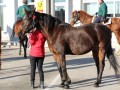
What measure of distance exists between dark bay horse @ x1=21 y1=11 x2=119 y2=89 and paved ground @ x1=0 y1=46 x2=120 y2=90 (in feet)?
1.44

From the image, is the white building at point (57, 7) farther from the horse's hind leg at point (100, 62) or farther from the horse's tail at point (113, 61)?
the horse's hind leg at point (100, 62)

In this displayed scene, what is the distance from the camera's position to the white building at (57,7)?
20344 millimetres

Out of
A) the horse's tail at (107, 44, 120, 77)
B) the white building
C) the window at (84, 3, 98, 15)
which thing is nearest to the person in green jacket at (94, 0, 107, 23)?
the white building

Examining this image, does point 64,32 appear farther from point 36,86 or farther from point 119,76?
point 119,76

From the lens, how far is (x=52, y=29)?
9062 millimetres

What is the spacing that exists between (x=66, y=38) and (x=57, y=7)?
1330cm

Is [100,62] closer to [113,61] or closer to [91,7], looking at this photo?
[113,61]

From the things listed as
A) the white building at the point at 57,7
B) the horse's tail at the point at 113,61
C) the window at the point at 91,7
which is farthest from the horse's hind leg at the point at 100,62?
the window at the point at 91,7

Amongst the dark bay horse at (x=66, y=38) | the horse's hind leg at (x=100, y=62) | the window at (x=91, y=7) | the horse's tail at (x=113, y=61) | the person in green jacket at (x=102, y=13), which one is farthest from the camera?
the window at (x=91, y=7)

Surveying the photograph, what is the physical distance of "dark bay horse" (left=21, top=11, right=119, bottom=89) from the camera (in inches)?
351

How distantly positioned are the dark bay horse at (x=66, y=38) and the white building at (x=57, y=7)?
31.8 feet

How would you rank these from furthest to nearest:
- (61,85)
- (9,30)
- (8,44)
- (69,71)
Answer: (9,30), (8,44), (69,71), (61,85)

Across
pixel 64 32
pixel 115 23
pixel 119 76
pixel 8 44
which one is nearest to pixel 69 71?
pixel 119 76

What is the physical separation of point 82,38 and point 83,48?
0.26 m
